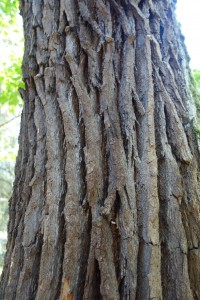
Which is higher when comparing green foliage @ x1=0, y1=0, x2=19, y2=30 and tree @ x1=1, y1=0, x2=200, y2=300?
green foliage @ x1=0, y1=0, x2=19, y2=30

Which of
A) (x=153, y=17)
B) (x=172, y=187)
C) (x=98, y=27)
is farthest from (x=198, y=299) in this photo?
(x=153, y=17)

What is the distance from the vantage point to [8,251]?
1419 millimetres

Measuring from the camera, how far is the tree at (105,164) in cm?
118

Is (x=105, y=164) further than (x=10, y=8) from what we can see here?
No

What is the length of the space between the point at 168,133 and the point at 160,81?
0.30 m

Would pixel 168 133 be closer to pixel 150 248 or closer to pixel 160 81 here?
pixel 160 81

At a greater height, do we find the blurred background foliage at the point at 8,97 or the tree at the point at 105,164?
the blurred background foliage at the point at 8,97

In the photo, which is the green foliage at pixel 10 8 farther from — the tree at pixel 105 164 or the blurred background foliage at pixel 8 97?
the tree at pixel 105 164

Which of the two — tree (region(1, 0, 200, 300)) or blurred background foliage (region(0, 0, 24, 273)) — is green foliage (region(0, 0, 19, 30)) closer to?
blurred background foliage (region(0, 0, 24, 273))

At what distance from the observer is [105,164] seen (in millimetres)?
1370

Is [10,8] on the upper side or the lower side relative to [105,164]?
upper

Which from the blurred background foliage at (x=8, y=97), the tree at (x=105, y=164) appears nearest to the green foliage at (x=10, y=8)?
the blurred background foliage at (x=8, y=97)

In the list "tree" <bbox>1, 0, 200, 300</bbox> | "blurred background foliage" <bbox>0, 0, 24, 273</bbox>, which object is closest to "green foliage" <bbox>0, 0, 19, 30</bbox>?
"blurred background foliage" <bbox>0, 0, 24, 273</bbox>

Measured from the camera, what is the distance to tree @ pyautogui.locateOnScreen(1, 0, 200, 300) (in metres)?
1.18
